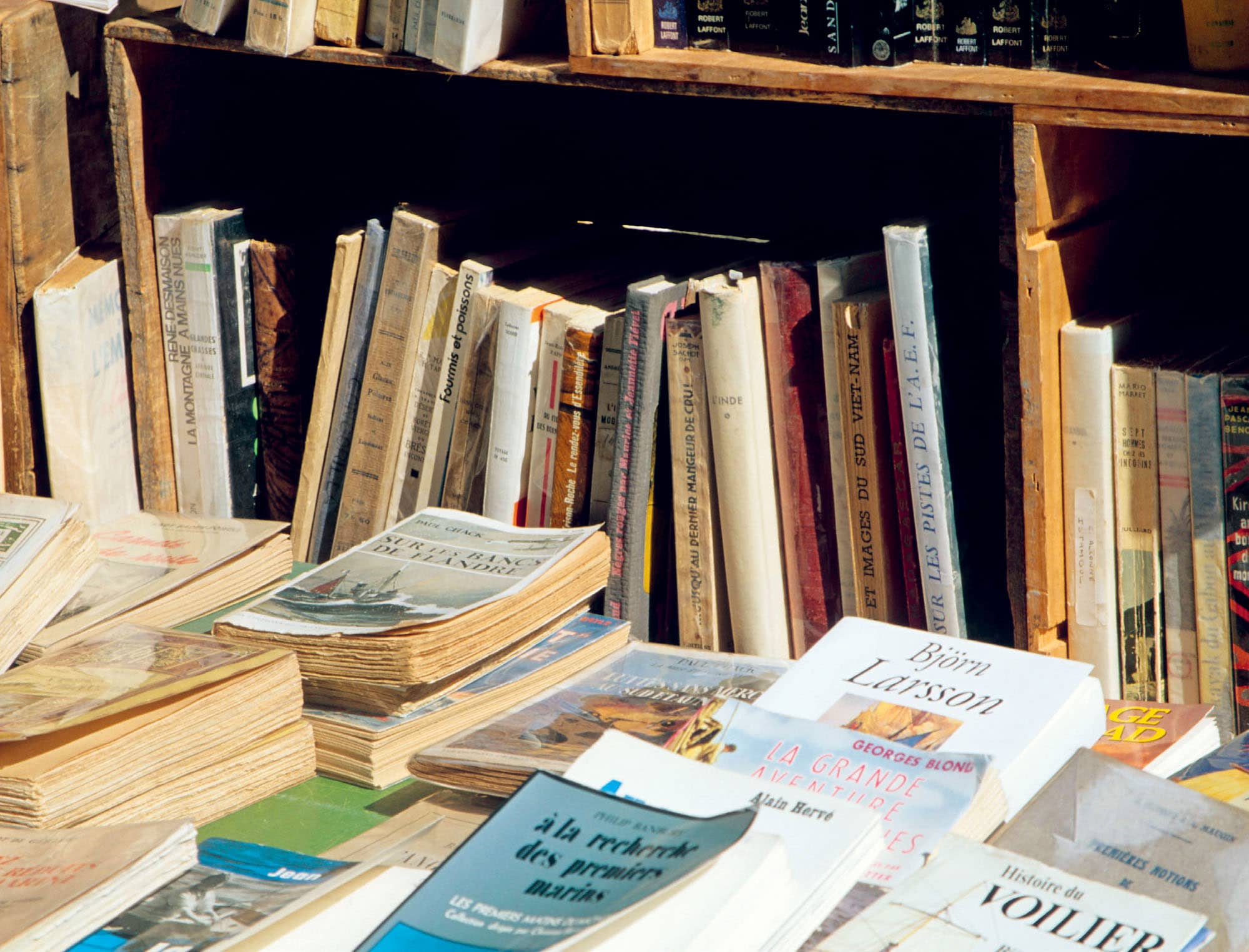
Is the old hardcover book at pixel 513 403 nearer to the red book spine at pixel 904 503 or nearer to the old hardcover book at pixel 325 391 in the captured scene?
the old hardcover book at pixel 325 391

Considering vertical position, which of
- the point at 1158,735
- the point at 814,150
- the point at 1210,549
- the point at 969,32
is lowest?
the point at 1158,735

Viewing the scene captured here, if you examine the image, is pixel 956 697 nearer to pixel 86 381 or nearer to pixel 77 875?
pixel 77 875

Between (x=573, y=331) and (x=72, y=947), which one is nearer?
(x=72, y=947)

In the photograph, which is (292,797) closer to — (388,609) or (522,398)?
(388,609)

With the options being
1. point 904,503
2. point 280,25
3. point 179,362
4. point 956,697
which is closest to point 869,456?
point 904,503

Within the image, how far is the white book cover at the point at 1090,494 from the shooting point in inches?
45.6

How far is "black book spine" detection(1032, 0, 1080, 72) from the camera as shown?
1.10 meters

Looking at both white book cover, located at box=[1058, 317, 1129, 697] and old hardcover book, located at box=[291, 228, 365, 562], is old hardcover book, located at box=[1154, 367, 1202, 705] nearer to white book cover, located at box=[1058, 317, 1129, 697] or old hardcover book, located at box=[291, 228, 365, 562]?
white book cover, located at box=[1058, 317, 1129, 697]

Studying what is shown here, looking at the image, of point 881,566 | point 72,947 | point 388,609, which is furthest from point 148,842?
point 881,566

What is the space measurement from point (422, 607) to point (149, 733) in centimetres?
26

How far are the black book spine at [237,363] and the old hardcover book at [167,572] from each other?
134mm

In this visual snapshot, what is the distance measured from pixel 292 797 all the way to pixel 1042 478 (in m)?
0.70

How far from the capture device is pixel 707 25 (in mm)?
1244

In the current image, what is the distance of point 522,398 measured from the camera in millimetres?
1431
